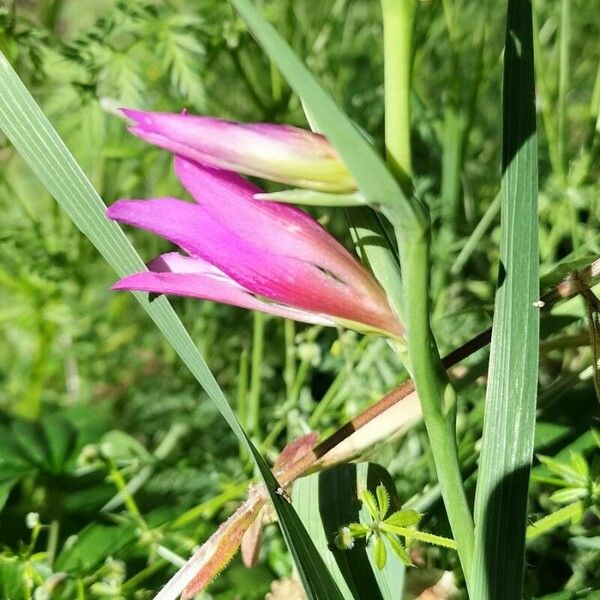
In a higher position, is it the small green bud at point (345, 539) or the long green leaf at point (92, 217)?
the long green leaf at point (92, 217)

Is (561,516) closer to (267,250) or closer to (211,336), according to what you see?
(267,250)

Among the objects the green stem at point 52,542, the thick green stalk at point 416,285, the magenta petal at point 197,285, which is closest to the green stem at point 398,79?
the thick green stalk at point 416,285

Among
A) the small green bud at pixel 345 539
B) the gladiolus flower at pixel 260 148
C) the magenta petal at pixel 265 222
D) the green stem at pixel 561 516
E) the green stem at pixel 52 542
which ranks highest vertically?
the gladiolus flower at pixel 260 148

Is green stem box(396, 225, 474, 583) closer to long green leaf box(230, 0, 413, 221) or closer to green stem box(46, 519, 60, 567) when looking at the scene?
long green leaf box(230, 0, 413, 221)

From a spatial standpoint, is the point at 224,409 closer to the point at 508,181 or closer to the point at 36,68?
the point at 508,181

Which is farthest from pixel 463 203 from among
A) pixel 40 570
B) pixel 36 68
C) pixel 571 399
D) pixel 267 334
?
pixel 40 570

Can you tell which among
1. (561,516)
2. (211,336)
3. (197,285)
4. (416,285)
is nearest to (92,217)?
(197,285)

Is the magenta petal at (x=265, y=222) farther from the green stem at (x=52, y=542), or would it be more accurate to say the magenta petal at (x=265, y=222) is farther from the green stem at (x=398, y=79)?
the green stem at (x=52, y=542)
